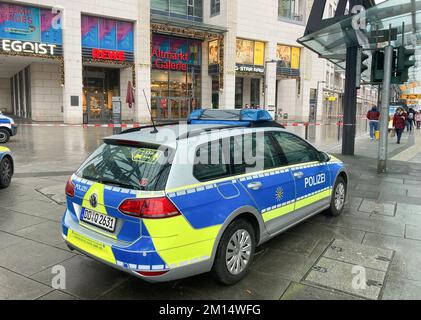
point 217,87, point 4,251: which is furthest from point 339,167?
point 217,87

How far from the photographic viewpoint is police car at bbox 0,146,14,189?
7.37m

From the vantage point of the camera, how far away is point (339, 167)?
5766 millimetres

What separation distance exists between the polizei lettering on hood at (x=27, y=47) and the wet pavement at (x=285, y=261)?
23107mm

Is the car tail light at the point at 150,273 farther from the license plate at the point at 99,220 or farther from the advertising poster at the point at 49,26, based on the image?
the advertising poster at the point at 49,26

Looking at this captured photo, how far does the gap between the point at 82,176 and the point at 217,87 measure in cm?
3632

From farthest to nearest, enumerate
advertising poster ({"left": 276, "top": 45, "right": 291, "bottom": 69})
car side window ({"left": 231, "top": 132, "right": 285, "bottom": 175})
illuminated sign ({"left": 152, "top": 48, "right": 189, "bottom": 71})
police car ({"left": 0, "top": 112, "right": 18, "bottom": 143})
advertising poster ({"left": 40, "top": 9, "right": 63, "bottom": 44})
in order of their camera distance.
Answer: advertising poster ({"left": 276, "top": 45, "right": 291, "bottom": 69})
illuminated sign ({"left": 152, "top": 48, "right": 189, "bottom": 71})
advertising poster ({"left": 40, "top": 9, "right": 63, "bottom": 44})
police car ({"left": 0, "top": 112, "right": 18, "bottom": 143})
car side window ({"left": 231, "top": 132, "right": 285, "bottom": 175})

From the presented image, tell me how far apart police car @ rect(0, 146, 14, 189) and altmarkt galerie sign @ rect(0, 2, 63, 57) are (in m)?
22.1

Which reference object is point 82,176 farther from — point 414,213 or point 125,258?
point 414,213

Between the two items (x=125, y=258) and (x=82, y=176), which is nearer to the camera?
(x=125, y=258)

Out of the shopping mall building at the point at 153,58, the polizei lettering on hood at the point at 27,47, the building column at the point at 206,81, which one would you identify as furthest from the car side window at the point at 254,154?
the building column at the point at 206,81

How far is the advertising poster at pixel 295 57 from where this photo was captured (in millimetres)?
43312

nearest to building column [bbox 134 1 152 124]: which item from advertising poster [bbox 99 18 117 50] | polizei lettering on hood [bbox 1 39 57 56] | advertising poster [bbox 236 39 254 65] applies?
advertising poster [bbox 99 18 117 50]

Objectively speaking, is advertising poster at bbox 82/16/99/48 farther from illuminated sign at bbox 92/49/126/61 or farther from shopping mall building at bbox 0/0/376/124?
illuminated sign at bbox 92/49/126/61

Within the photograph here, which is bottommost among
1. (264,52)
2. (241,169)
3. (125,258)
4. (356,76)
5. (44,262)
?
(44,262)
